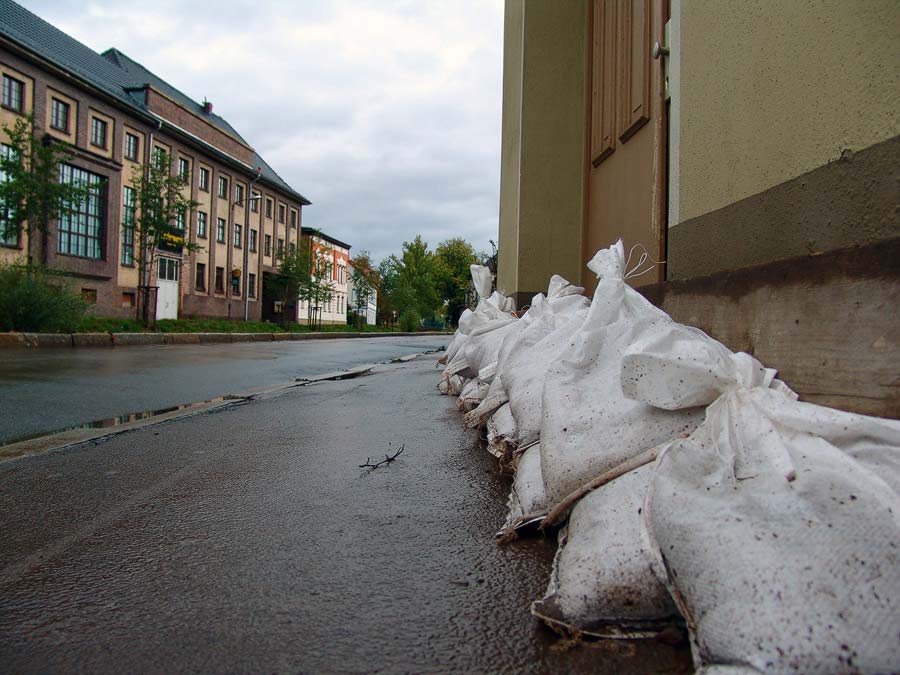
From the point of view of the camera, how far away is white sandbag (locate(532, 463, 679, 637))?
101 centimetres

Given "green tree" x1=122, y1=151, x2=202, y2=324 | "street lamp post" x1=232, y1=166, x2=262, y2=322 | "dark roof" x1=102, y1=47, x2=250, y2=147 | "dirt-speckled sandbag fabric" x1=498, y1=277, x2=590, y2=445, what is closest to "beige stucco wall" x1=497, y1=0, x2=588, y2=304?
"dirt-speckled sandbag fabric" x1=498, y1=277, x2=590, y2=445

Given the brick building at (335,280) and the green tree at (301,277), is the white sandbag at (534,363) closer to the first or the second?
the green tree at (301,277)

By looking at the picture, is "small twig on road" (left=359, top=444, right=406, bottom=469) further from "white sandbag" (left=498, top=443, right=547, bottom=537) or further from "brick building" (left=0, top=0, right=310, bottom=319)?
"brick building" (left=0, top=0, right=310, bottom=319)

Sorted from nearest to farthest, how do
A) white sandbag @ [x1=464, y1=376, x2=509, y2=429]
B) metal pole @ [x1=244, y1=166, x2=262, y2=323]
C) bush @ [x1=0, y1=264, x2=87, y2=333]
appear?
1. white sandbag @ [x1=464, y1=376, x2=509, y2=429]
2. bush @ [x1=0, y1=264, x2=87, y2=333]
3. metal pole @ [x1=244, y1=166, x2=262, y2=323]

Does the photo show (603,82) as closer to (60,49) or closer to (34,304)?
(34,304)

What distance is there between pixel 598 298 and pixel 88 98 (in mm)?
28045

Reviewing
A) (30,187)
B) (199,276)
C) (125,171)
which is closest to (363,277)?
(199,276)

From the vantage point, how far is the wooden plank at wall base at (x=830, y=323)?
1405 mm

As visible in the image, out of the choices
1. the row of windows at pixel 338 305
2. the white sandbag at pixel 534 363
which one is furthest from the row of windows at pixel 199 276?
the white sandbag at pixel 534 363

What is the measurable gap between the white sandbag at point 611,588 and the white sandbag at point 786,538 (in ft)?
0.17

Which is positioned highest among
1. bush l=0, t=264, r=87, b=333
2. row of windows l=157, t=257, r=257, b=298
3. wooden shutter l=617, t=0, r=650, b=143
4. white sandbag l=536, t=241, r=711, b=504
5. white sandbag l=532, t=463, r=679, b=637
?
row of windows l=157, t=257, r=257, b=298

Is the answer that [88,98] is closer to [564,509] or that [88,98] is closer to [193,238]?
[193,238]

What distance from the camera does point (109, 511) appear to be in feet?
5.99

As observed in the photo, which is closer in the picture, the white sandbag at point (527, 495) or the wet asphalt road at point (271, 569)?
the wet asphalt road at point (271, 569)
